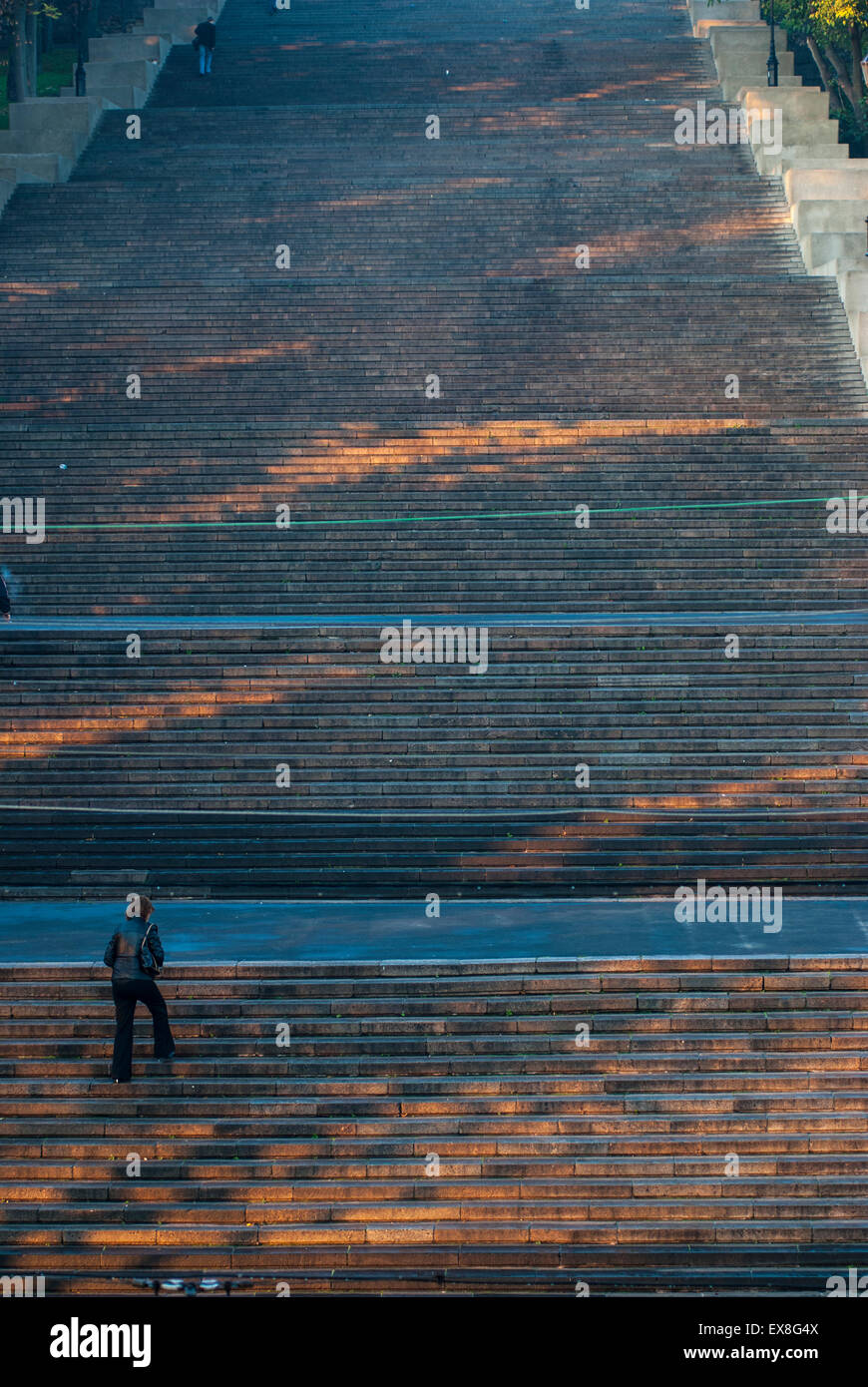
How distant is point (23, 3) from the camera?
2922 cm

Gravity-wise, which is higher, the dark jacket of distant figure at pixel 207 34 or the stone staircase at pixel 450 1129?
the dark jacket of distant figure at pixel 207 34

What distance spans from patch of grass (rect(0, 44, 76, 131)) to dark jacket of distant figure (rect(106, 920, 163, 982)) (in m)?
28.1

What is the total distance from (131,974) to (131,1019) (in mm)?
357

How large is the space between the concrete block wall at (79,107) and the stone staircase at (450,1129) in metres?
19.7

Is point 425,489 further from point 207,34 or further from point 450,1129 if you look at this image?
point 207,34

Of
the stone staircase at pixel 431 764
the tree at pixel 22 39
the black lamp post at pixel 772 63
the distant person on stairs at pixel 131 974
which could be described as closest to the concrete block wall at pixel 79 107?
the tree at pixel 22 39

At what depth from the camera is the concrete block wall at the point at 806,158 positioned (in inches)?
929

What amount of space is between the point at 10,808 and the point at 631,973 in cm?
664

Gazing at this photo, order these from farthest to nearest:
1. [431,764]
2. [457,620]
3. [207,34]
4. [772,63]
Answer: [207,34] < [772,63] < [457,620] < [431,764]

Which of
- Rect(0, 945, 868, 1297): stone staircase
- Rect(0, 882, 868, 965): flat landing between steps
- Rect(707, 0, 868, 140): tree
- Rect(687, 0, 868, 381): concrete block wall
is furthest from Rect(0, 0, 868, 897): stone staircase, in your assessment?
Rect(0, 945, 868, 1297): stone staircase

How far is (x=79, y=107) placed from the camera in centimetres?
2867

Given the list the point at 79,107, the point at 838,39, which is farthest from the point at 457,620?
the point at 838,39

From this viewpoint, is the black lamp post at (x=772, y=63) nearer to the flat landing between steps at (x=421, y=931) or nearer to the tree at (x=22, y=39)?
the tree at (x=22, y=39)

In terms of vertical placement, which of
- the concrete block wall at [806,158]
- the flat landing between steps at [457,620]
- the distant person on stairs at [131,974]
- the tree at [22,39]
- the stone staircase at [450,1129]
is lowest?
the stone staircase at [450,1129]
